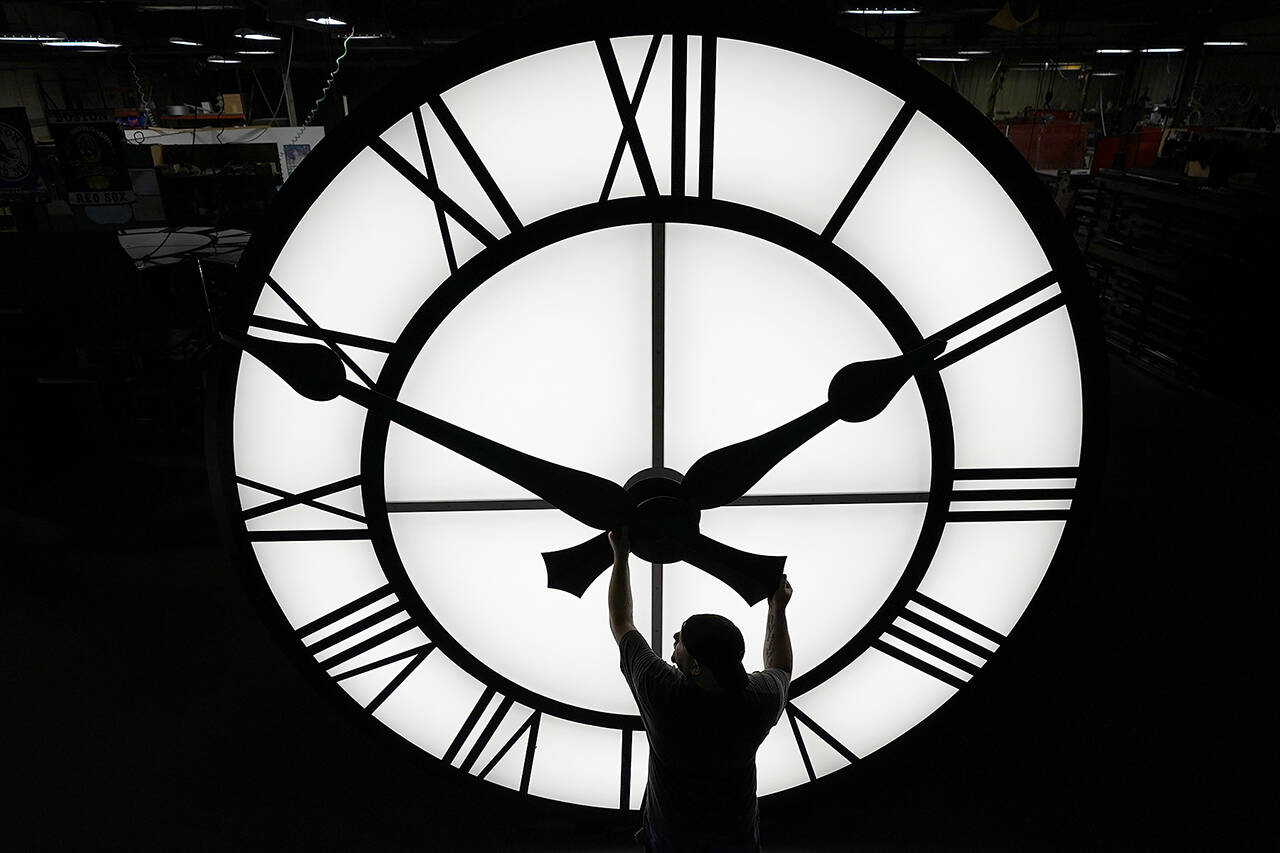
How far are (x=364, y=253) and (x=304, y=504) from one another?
2.17 ft

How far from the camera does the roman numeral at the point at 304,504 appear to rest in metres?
1.72

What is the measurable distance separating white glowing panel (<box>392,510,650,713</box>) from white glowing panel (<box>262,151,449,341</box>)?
0.53 meters

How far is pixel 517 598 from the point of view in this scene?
183 centimetres

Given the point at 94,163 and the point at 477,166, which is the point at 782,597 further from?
the point at 94,163

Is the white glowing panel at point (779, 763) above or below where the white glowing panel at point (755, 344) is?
below

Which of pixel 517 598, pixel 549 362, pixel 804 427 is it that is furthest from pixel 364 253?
pixel 804 427

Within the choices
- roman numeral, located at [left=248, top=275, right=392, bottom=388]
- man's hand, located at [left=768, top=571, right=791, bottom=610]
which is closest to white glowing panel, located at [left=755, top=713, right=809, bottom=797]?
man's hand, located at [left=768, top=571, right=791, bottom=610]

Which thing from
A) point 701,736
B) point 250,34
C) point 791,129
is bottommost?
point 701,736

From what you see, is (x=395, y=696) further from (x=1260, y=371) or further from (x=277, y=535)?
(x=1260, y=371)

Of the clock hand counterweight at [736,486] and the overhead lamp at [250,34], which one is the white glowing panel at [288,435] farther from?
the overhead lamp at [250,34]

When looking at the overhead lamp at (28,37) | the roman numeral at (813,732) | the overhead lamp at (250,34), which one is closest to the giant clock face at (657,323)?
the roman numeral at (813,732)

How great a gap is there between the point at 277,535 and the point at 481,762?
0.95 meters

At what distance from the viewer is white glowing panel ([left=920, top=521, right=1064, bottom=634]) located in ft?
6.05

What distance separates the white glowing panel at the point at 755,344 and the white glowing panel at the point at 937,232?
0.39 feet
